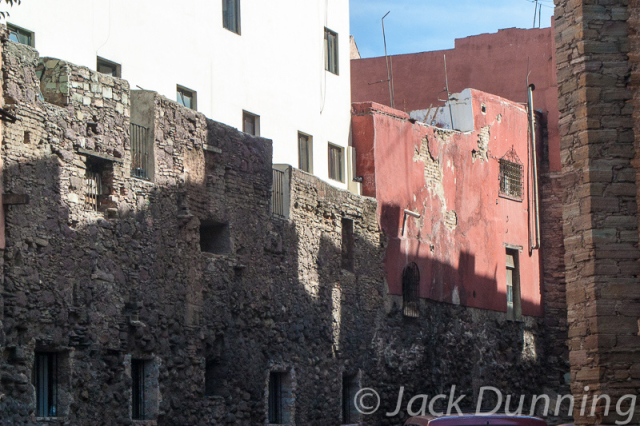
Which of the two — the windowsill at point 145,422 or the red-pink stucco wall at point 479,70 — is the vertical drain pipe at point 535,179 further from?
the windowsill at point 145,422

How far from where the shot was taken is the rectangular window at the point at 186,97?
65.3ft

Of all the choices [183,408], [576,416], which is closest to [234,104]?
[183,408]

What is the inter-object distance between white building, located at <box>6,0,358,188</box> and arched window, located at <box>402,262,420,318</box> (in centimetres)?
227

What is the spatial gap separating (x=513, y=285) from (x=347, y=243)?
269 inches

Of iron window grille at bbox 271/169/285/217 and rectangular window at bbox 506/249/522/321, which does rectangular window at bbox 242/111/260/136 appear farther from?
rectangular window at bbox 506/249/522/321

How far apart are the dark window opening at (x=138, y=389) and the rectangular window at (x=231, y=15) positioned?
784cm

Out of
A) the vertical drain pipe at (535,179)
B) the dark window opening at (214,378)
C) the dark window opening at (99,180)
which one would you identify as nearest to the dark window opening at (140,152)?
the dark window opening at (99,180)

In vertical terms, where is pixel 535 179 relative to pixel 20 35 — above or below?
below

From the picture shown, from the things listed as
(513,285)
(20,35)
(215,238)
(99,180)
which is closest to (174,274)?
(215,238)

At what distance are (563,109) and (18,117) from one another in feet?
22.8

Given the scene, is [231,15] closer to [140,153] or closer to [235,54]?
[235,54]

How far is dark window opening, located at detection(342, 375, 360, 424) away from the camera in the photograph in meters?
21.2

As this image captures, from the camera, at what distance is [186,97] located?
66.0ft

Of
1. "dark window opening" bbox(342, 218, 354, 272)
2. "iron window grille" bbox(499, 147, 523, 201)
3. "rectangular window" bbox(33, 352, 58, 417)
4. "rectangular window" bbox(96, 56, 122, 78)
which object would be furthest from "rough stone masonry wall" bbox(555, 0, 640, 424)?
"iron window grille" bbox(499, 147, 523, 201)
